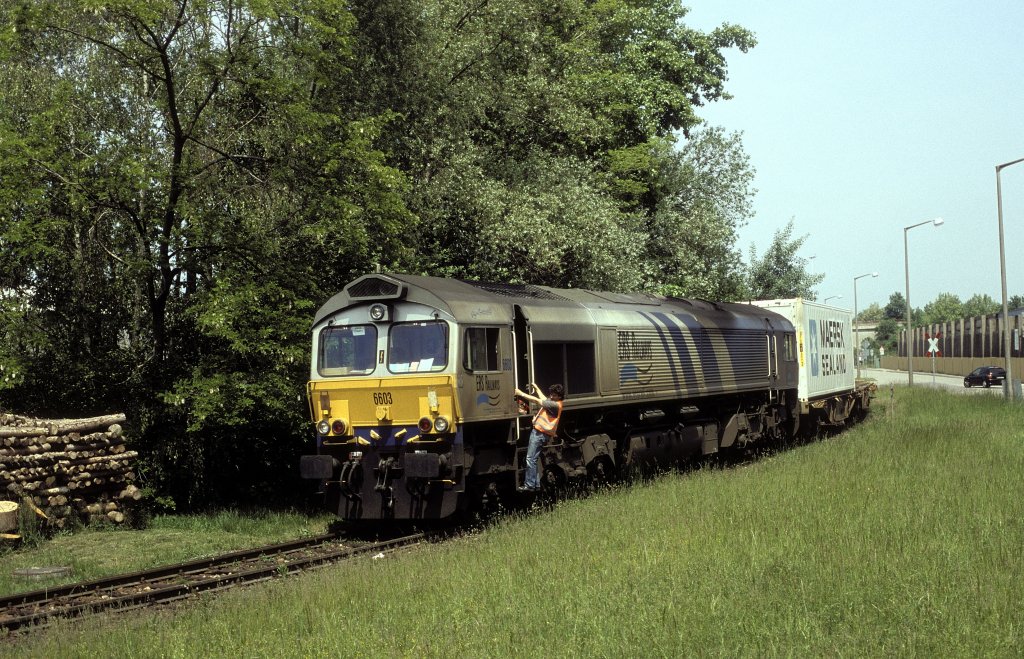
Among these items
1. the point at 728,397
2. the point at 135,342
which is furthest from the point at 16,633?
the point at 728,397

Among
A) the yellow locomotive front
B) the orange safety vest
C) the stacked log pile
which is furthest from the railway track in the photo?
the stacked log pile

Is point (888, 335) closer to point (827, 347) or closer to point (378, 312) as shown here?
point (827, 347)

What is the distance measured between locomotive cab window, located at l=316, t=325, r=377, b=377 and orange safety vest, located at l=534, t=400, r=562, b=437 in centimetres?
239

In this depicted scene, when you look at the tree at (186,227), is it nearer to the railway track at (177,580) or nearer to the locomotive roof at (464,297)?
the locomotive roof at (464,297)

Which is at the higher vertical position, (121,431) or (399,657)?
(121,431)

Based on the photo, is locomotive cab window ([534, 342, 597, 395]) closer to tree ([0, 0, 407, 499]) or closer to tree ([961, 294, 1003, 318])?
tree ([0, 0, 407, 499])

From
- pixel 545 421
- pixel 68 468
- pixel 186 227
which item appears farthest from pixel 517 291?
pixel 68 468

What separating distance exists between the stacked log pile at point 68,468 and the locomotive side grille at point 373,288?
4.25m

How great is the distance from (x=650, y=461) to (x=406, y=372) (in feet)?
20.7

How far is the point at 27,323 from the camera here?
613 inches

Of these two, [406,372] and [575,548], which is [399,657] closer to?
[575,548]

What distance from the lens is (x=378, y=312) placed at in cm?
1391

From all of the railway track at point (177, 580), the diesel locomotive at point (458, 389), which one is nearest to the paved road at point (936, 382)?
the diesel locomotive at point (458, 389)

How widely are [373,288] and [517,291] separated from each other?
2.47 meters
